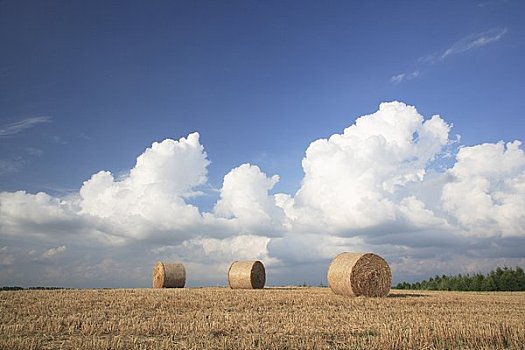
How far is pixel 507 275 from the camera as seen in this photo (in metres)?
34.7

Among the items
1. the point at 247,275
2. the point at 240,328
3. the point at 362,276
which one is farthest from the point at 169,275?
the point at 240,328

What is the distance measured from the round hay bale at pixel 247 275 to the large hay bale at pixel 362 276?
723cm

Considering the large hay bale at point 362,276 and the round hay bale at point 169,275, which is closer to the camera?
the large hay bale at point 362,276

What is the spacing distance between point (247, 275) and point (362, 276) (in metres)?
9.07

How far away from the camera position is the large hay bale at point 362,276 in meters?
20.9

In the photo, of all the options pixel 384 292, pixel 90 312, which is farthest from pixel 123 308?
pixel 384 292

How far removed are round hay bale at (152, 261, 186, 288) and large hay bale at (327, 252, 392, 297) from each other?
476 inches

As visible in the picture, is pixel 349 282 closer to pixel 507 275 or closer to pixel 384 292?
pixel 384 292

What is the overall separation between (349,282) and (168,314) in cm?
1080

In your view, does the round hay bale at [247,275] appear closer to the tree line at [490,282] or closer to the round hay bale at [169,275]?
the round hay bale at [169,275]

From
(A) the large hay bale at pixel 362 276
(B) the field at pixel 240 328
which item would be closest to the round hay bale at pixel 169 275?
(A) the large hay bale at pixel 362 276

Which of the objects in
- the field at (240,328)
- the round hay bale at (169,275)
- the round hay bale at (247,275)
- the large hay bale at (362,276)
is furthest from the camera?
the round hay bale at (169,275)

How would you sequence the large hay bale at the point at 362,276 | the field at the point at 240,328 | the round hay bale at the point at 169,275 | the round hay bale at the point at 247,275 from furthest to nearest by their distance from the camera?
the round hay bale at the point at 169,275 < the round hay bale at the point at 247,275 < the large hay bale at the point at 362,276 < the field at the point at 240,328

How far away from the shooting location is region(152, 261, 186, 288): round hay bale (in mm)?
30125
